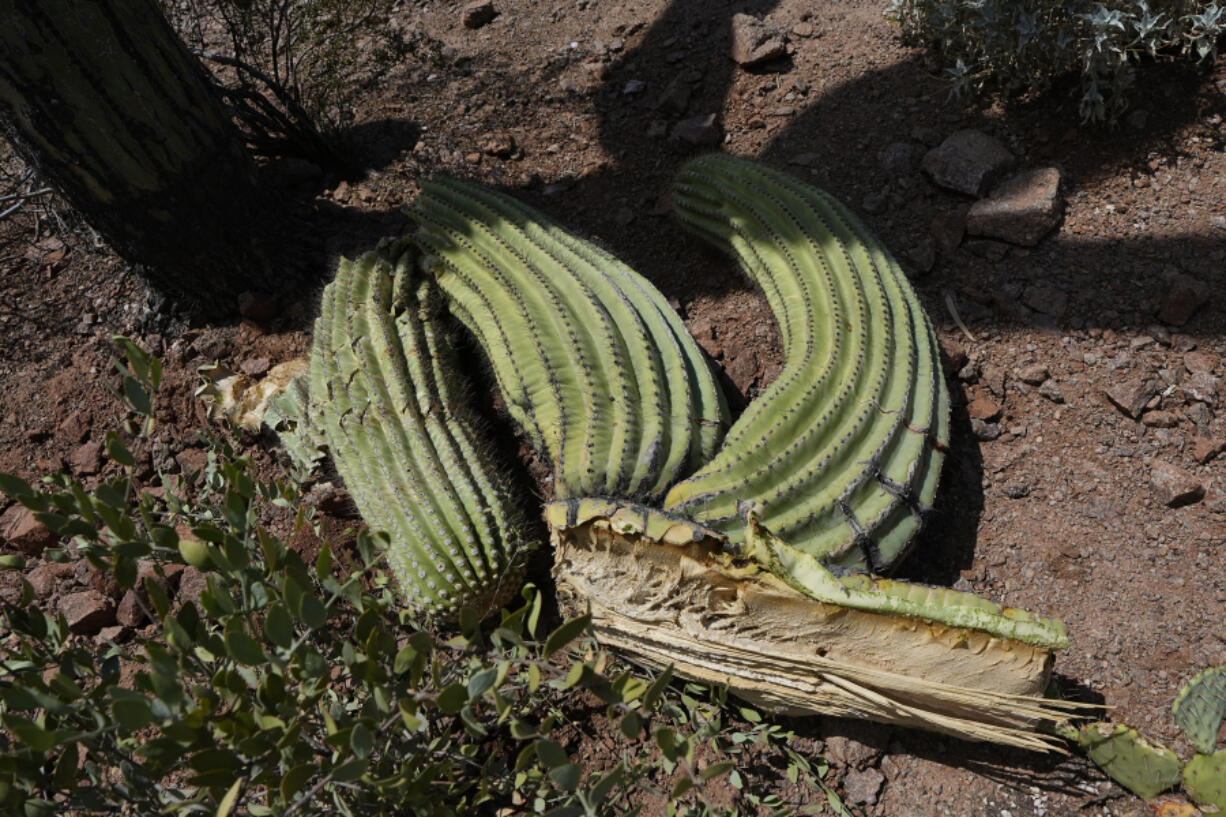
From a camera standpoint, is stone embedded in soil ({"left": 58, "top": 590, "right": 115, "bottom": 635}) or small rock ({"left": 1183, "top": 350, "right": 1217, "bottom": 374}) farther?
small rock ({"left": 1183, "top": 350, "right": 1217, "bottom": 374})

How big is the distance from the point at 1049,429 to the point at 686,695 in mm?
1345

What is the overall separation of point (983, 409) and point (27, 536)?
9.46 ft

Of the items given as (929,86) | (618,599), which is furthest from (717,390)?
(929,86)

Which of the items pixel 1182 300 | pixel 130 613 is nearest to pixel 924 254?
pixel 1182 300

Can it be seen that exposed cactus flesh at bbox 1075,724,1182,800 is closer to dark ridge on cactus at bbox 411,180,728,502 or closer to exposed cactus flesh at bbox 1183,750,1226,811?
exposed cactus flesh at bbox 1183,750,1226,811

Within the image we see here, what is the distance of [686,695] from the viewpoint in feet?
7.29

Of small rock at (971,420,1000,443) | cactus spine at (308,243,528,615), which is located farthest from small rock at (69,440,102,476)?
small rock at (971,420,1000,443)

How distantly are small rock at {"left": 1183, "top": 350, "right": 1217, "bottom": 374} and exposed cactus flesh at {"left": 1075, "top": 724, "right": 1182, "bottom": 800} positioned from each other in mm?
1163

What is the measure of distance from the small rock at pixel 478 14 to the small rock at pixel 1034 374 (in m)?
2.95

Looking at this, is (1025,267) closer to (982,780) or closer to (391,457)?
(982,780)

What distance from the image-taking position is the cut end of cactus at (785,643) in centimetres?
192

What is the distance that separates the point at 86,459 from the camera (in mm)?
2877

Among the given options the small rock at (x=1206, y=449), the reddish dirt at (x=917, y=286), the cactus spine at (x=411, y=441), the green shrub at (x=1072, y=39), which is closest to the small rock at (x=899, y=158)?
the reddish dirt at (x=917, y=286)

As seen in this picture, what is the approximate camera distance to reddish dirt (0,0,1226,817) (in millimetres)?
2234
